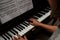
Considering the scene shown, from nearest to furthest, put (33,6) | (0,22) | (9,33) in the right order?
(0,22) < (9,33) < (33,6)

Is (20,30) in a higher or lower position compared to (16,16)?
lower

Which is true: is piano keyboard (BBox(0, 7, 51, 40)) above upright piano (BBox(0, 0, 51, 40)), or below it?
below

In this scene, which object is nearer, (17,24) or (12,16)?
(12,16)

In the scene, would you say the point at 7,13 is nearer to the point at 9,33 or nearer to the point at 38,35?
the point at 9,33

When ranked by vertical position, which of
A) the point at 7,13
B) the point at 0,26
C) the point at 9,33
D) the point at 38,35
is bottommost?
the point at 38,35

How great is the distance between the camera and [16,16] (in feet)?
5.26

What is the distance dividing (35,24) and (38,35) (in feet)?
1.75

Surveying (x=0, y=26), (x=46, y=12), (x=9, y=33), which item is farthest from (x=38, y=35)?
(x=0, y=26)

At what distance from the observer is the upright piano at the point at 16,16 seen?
1461 millimetres

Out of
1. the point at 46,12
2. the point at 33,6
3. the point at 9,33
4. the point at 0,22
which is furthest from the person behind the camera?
the point at 46,12

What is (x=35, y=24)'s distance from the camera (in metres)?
1.57

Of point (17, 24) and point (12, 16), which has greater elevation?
point (12, 16)

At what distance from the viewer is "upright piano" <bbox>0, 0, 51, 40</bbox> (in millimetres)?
1461

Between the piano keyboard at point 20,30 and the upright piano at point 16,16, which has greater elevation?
the upright piano at point 16,16
